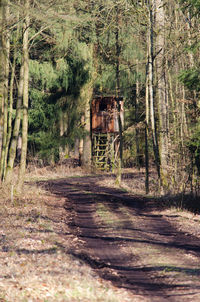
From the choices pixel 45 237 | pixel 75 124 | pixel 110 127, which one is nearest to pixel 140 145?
pixel 110 127

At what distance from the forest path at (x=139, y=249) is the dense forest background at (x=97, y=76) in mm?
3092

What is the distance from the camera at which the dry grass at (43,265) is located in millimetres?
6555

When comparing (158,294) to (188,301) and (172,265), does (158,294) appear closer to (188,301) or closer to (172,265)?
(188,301)

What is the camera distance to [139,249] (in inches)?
394

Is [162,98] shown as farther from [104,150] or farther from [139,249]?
[104,150]

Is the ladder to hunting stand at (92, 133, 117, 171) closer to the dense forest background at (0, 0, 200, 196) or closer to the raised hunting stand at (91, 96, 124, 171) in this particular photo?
the raised hunting stand at (91, 96, 124, 171)

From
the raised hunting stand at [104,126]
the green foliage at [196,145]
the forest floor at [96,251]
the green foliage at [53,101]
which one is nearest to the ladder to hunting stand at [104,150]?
the raised hunting stand at [104,126]

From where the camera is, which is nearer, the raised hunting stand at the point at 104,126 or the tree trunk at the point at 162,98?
the tree trunk at the point at 162,98

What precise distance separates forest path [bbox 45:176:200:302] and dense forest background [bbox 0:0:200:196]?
3092 millimetres

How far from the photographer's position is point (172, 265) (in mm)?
8477

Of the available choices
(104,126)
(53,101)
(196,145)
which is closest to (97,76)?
(104,126)

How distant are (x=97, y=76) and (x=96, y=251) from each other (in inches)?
1125

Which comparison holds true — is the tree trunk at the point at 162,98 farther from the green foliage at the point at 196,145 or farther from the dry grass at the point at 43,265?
the dry grass at the point at 43,265

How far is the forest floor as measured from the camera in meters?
6.79
